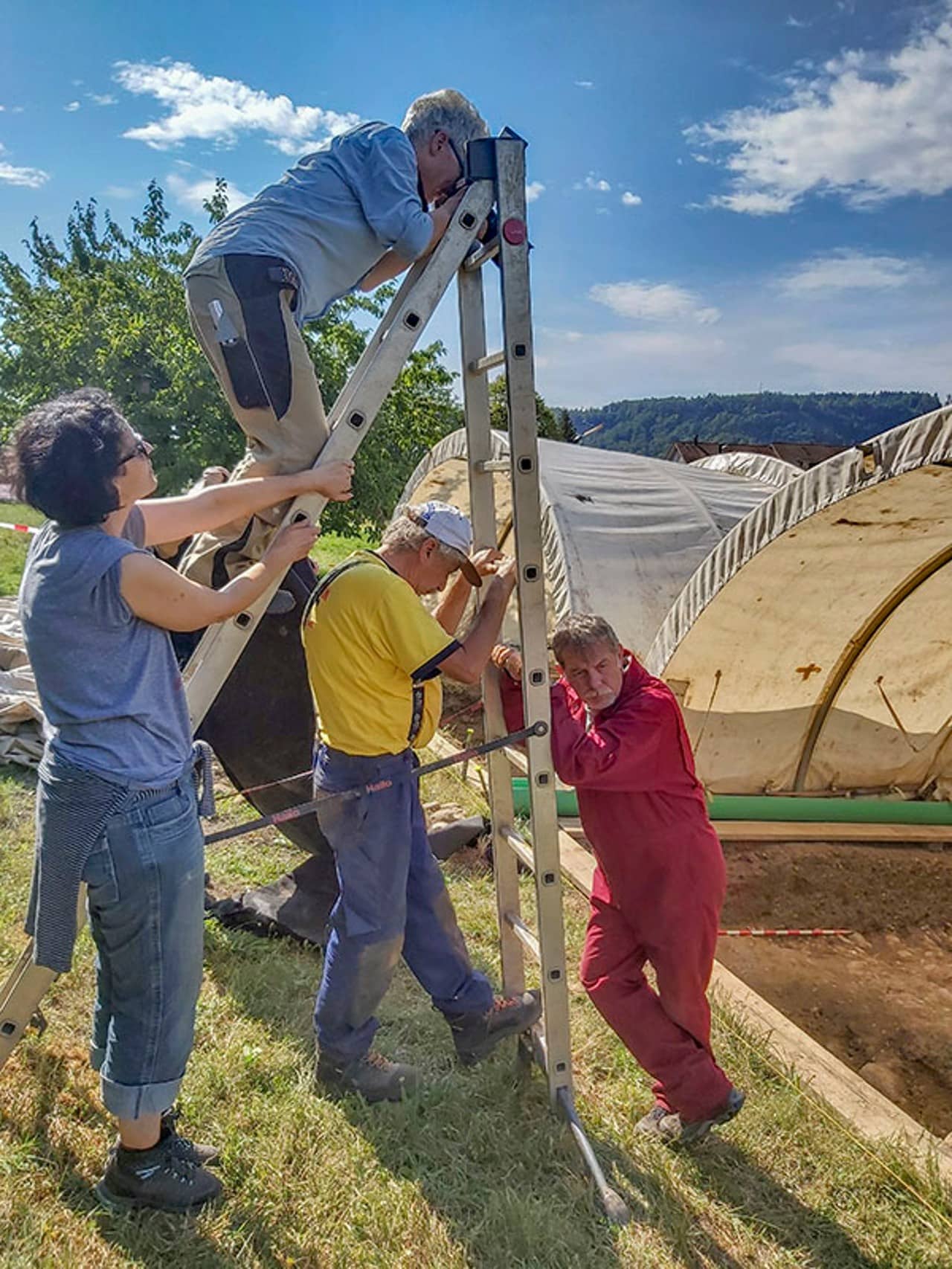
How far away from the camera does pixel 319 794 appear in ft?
10.1

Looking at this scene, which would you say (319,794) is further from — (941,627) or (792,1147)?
(941,627)

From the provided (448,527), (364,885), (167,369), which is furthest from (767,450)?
(364,885)

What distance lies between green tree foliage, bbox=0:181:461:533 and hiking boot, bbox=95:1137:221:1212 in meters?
13.1

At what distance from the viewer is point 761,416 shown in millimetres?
83875

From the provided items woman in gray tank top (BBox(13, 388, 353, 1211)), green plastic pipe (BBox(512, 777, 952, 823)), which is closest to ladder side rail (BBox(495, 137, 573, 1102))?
woman in gray tank top (BBox(13, 388, 353, 1211))

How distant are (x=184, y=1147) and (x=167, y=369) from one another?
14.9 metres

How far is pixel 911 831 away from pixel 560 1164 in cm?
559

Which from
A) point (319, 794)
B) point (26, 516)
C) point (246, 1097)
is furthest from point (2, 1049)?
point (26, 516)

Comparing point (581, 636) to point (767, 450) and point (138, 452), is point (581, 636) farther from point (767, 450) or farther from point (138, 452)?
point (767, 450)

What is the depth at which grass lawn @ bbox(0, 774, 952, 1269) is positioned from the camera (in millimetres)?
2545

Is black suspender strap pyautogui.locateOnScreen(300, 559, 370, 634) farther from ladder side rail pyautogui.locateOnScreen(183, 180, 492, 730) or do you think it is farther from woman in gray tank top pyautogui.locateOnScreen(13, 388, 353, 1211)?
woman in gray tank top pyautogui.locateOnScreen(13, 388, 353, 1211)

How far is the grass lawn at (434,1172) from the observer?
2545 mm

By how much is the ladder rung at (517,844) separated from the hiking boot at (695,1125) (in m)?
0.92

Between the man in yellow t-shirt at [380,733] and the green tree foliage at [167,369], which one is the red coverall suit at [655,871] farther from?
the green tree foliage at [167,369]
